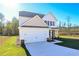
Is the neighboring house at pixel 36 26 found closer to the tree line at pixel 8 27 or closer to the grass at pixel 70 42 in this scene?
the tree line at pixel 8 27

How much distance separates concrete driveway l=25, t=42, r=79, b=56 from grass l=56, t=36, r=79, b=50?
0.07 m

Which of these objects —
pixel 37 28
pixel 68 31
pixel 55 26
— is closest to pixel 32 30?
pixel 37 28

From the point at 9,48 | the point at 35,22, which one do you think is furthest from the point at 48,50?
the point at 9,48

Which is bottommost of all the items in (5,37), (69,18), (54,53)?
(54,53)

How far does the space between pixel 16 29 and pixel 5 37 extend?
0.23 meters

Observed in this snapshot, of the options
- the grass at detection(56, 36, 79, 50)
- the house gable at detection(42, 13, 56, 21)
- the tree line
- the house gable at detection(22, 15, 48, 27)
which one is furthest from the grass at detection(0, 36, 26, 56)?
the grass at detection(56, 36, 79, 50)

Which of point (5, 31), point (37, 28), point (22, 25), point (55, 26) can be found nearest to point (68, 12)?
point (55, 26)

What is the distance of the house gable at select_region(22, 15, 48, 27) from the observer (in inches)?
140

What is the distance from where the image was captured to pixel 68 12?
3.54 m

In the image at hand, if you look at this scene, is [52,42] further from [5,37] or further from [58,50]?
[5,37]

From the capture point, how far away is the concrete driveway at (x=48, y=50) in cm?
353

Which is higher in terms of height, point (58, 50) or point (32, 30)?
point (32, 30)

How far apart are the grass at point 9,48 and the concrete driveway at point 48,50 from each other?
6.5 inches

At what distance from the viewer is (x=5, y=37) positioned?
11.5 ft
